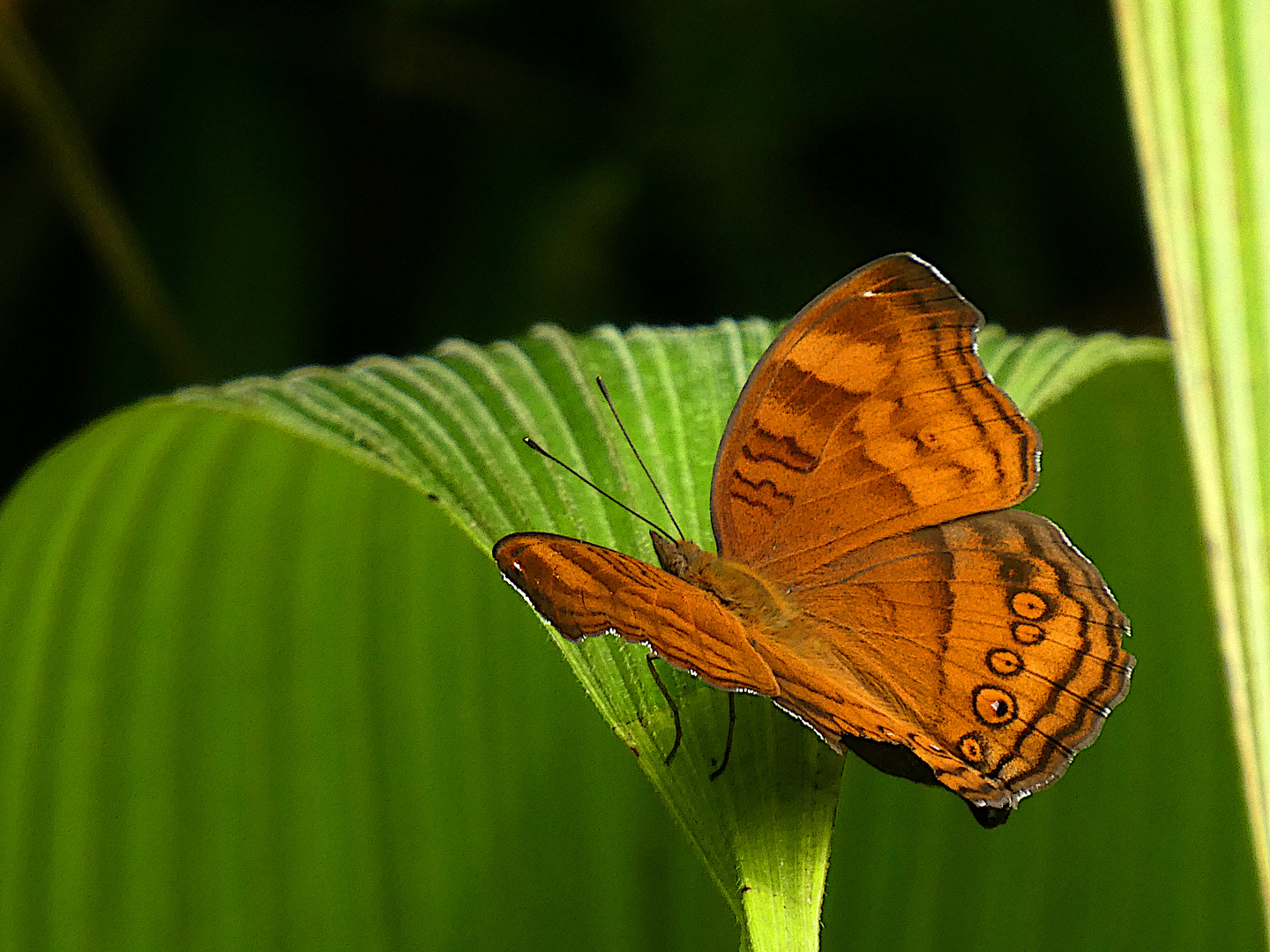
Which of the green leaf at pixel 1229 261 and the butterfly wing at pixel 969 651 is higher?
the green leaf at pixel 1229 261

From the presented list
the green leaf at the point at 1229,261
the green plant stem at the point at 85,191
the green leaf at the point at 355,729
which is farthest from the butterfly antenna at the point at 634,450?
the green plant stem at the point at 85,191

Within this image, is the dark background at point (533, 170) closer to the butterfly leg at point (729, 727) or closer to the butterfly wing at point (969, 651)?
the butterfly wing at point (969, 651)

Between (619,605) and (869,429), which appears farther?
(869,429)

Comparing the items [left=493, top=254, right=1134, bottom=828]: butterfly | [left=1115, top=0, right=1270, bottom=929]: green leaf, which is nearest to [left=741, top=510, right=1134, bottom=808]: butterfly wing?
[left=493, top=254, right=1134, bottom=828]: butterfly

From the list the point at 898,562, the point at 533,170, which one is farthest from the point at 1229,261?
the point at 533,170

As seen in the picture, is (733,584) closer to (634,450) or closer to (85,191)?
(634,450)

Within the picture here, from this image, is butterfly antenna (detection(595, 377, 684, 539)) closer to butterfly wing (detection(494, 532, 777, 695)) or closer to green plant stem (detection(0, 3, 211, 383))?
butterfly wing (detection(494, 532, 777, 695))
